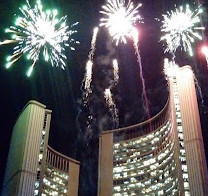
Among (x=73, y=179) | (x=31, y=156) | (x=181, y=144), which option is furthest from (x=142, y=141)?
(x=31, y=156)

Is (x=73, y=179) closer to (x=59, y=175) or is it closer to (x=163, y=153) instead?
(x=59, y=175)

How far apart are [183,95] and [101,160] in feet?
209

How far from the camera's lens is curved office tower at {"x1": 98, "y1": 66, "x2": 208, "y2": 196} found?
89887mm

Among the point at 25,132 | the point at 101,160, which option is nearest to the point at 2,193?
the point at 25,132

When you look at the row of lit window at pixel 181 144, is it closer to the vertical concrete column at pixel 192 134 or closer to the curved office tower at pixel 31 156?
the vertical concrete column at pixel 192 134

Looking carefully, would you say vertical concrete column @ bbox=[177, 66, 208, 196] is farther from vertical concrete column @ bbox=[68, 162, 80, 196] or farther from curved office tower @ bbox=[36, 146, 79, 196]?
vertical concrete column @ bbox=[68, 162, 80, 196]

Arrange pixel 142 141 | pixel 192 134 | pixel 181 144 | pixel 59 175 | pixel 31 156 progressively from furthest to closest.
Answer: pixel 59 175 < pixel 142 141 < pixel 31 156 < pixel 181 144 < pixel 192 134

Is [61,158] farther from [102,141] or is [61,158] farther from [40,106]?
[40,106]

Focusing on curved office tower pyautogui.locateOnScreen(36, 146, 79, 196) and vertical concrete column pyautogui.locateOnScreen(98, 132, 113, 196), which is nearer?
vertical concrete column pyautogui.locateOnScreen(98, 132, 113, 196)

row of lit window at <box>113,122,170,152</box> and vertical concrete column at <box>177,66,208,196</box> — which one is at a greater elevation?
row of lit window at <box>113,122,170,152</box>

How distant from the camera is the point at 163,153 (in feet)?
427

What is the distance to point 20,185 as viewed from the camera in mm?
108188

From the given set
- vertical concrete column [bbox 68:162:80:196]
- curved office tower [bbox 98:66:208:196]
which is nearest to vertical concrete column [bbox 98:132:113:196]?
curved office tower [bbox 98:66:208:196]

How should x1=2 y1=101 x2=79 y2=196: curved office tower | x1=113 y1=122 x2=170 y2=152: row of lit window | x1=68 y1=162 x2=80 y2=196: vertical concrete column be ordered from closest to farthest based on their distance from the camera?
x1=2 y1=101 x2=79 y2=196: curved office tower
x1=113 y1=122 x2=170 y2=152: row of lit window
x1=68 y1=162 x2=80 y2=196: vertical concrete column
